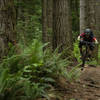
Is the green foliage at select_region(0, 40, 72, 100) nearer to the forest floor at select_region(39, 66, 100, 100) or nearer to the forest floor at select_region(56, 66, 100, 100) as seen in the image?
the forest floor at select_region(39, 66, 100, 100)

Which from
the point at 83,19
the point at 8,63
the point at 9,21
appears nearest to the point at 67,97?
the point at 8,63

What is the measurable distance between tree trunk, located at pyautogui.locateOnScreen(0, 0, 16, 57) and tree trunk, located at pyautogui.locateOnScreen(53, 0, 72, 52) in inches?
177

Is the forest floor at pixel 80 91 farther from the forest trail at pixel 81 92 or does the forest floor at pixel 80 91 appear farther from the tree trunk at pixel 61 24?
the tree trunk at pixel 61 24

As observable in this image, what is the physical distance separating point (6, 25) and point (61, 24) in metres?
4.74

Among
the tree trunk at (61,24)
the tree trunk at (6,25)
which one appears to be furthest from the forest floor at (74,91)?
the tree trunk at (61,24)

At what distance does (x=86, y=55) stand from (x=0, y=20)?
5604mm

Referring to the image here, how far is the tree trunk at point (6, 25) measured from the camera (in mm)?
4980

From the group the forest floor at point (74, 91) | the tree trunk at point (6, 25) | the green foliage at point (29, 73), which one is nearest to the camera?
the green foliage at point (29, 73)

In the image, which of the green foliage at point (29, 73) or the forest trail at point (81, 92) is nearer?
the green foliage at point (29, 73)

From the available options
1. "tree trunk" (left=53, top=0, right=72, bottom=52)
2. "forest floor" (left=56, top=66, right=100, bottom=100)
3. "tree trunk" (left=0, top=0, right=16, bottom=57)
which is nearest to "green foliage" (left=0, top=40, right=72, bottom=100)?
"forest floor" (left=56, top=66, right=100, bottom=100)

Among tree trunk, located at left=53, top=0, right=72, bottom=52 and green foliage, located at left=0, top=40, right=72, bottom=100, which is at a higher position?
tree trunk, located at left=53, top=0, right=72, bottom=52

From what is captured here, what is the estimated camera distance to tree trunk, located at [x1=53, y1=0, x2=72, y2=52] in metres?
9.35

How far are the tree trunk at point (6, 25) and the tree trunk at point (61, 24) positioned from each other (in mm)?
4489

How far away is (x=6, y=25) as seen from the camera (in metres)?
5.03
